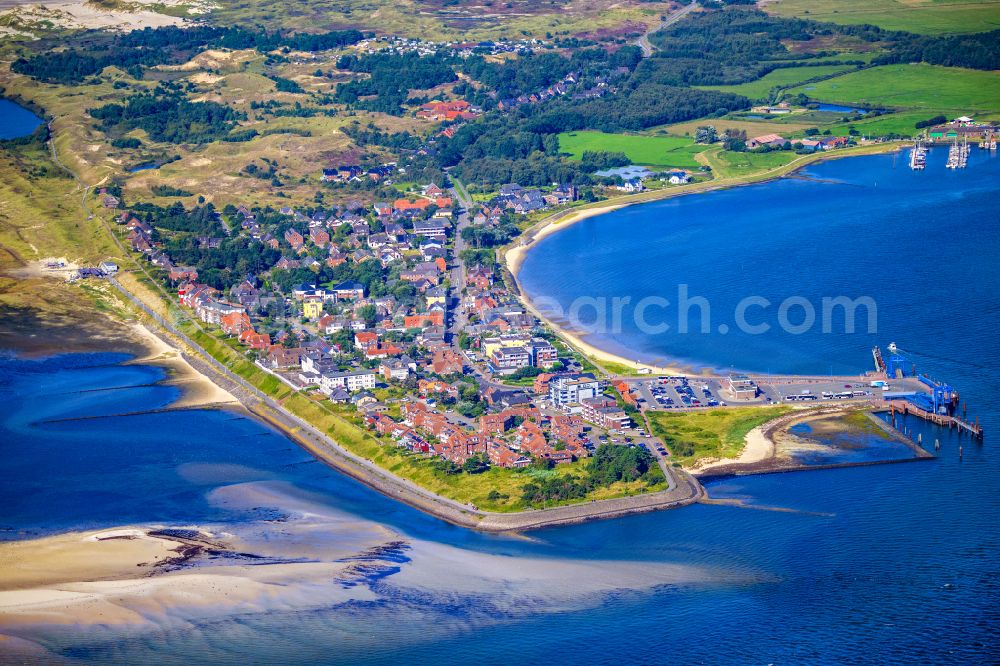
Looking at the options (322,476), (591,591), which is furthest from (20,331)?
(591,591)

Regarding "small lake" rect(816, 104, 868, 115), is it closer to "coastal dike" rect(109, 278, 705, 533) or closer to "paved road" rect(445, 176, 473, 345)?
"paved road" rect(445, 176, 473, 345)

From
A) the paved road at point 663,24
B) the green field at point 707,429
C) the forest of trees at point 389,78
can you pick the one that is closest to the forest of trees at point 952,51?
the paved road at point 663,24

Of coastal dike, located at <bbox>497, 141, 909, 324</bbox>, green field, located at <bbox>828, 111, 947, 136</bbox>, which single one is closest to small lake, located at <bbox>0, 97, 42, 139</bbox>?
coastal dike, located at <bbox>497, 141, 909, 324</bbox>

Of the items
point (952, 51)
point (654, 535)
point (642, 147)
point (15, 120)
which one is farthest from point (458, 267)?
point (952, 51)

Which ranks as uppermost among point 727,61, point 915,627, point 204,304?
point 727,61

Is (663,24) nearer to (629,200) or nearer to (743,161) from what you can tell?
(743,161)

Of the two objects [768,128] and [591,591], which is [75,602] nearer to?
[591,591]

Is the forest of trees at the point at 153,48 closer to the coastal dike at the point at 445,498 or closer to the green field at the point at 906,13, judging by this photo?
the green field at the point at 906,13
